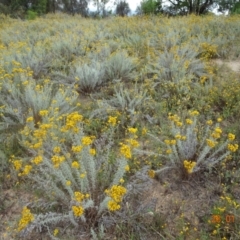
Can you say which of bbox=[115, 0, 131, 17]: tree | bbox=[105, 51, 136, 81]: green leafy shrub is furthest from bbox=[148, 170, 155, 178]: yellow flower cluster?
bbox=[115, 0, 131, 17]: tree

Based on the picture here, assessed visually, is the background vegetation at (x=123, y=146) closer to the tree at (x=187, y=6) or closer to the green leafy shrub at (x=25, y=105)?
the green leafy shrub at (x=25, y=105)

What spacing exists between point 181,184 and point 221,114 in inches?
52.3

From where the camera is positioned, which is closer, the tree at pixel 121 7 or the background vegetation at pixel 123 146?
the background vegetation at pixel 123 146

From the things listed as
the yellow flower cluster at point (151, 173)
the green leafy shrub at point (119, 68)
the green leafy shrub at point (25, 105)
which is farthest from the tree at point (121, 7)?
the yellow flower cluster at point (151, 173)

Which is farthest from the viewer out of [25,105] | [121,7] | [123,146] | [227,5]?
[121,7]

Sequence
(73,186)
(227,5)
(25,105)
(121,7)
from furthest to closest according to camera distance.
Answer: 1. (121,7)
2. (227,5)
3. (25,105)
4. (73,186)

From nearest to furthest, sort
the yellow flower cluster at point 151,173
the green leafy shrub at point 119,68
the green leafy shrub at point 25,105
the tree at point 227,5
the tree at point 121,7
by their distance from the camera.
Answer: the yellow flower cluster at point 151,173, the green leafy shrub at point 25,105, the green leafy shrub at point 119,68, the tree at point 227,5, the tree at point 121,7

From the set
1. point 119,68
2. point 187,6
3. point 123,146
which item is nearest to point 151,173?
point 123,146

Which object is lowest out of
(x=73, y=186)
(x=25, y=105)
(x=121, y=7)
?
(x=73, y=186)

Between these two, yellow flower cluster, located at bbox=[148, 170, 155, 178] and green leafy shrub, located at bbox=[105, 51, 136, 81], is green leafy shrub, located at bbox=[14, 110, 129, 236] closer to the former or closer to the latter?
yellow flower cluster, located at bbox=[148, 170, 155, 178]

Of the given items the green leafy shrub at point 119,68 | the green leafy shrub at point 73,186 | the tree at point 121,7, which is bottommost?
the green leafy shrub at point 73,186

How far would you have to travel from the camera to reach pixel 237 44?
18.4 feet

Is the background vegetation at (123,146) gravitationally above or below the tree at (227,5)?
below

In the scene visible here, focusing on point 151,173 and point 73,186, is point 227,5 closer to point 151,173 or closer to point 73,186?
point 151,173
